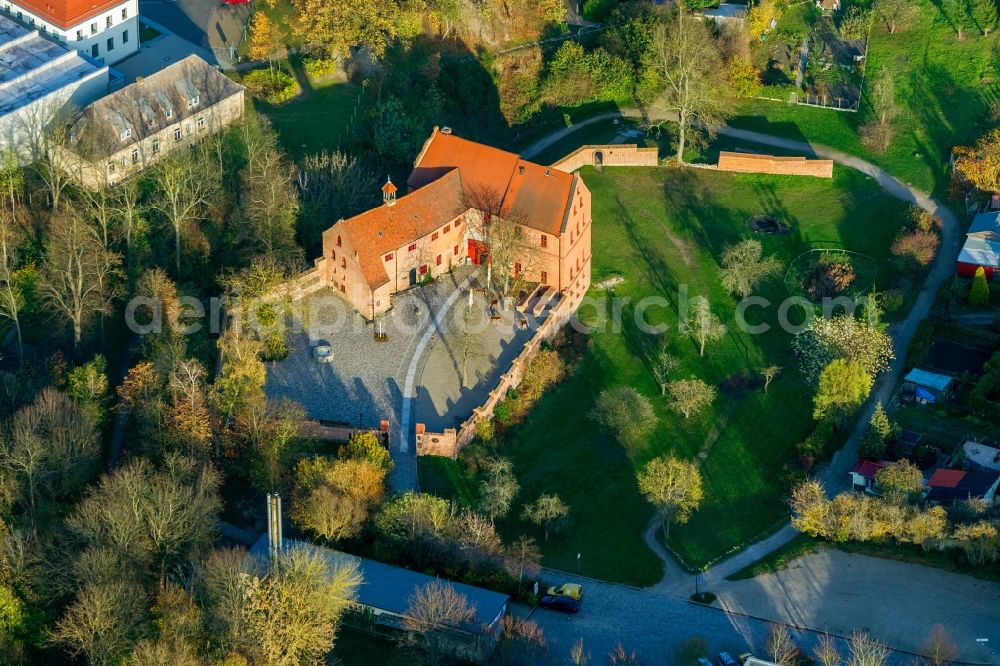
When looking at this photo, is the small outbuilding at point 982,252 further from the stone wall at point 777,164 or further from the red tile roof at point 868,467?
the red tile roof at point 868,467

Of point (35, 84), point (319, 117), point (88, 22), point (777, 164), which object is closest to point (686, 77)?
point (777, 164)

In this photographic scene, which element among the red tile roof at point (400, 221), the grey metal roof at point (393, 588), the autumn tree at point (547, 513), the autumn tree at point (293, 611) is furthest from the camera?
the red tile roof at point (400, 221)

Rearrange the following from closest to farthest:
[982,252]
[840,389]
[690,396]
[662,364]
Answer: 1. [840,389]
2. [690,396]
3. [662,364]
4. [982,252]

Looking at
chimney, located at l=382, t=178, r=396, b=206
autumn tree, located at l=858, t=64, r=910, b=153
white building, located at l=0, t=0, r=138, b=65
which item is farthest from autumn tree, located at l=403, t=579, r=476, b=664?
autumn tree, located at l=858, t=64, r=910, b=153

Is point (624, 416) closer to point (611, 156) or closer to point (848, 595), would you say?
point (848, 595)

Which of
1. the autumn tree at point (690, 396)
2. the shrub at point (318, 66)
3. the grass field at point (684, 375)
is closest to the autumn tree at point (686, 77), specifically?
the grass field at point (684, 375)

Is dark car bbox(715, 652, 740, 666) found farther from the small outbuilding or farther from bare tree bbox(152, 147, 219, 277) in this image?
bare tree bbox(152, 147, 219, 277)
